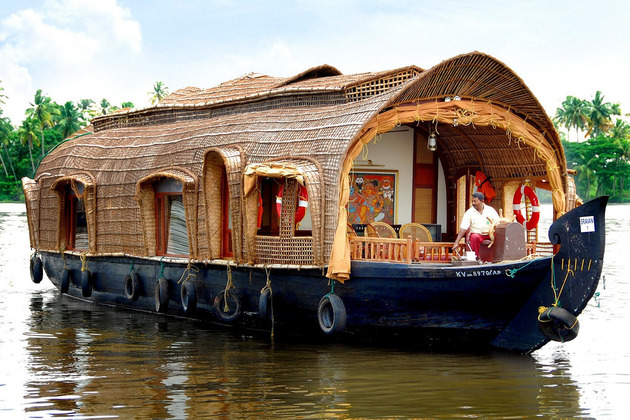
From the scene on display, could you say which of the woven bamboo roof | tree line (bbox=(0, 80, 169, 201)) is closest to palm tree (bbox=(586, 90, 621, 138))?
tree line (bbox=(0, 80, 169, 201))

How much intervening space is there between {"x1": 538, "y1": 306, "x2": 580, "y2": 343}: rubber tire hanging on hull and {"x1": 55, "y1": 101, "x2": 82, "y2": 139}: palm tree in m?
47.4

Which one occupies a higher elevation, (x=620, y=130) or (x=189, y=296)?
(x=620, y=130)

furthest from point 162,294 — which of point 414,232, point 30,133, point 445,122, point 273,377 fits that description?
point 30,133

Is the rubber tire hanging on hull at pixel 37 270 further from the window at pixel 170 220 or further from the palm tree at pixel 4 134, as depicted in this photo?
the palm tree at pixel 4 134

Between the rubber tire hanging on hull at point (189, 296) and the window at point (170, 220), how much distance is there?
2.00 feet

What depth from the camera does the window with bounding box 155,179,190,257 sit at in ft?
36.1

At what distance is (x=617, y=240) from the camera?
30766 mm

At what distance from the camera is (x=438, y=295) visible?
27.1 ft

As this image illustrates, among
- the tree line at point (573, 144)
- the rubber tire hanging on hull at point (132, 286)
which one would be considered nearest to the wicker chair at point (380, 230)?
the rubber tire hanging on hull at point (132, 286)

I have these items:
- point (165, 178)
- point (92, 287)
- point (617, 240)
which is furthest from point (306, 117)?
point (617, 240)

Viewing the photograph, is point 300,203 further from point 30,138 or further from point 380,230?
point 30,138

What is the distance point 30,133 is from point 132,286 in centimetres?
4002

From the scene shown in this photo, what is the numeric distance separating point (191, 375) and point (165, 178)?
154 inches

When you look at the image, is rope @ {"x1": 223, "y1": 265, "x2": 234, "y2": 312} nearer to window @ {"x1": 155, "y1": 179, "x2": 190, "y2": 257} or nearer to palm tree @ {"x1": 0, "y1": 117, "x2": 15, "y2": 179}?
window @ {"x1": 155, "y1": 179, "x2": 190, "y2": 257}
